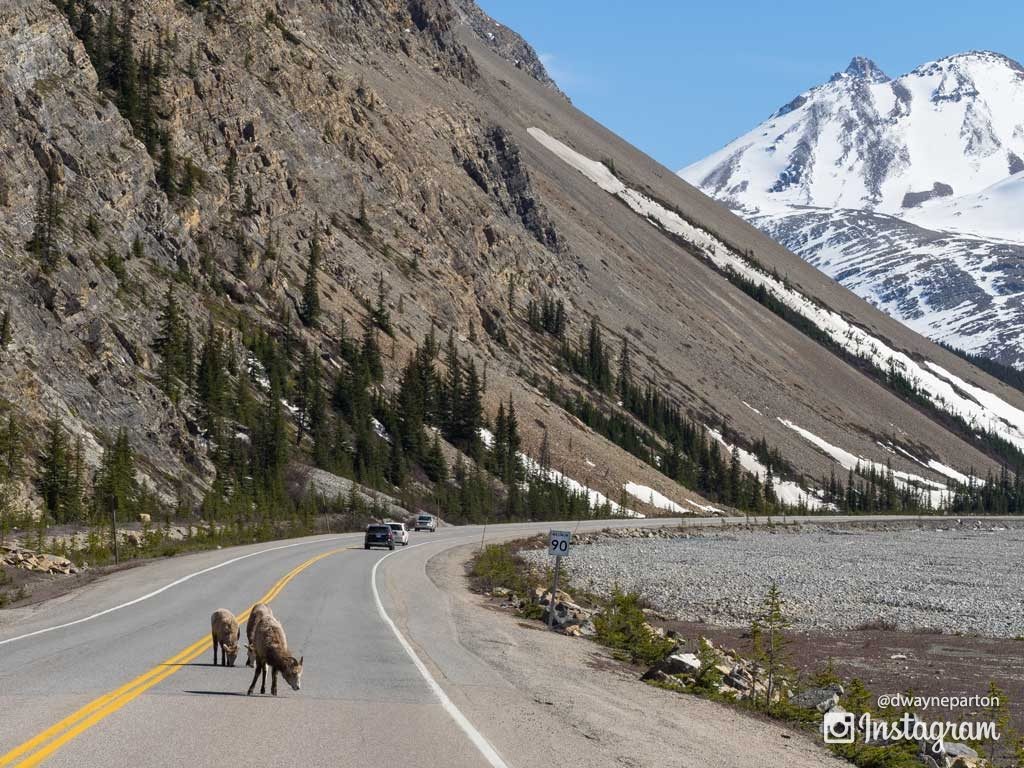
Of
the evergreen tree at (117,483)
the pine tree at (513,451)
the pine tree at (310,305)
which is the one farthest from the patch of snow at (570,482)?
the evergreen tree at (117,483)

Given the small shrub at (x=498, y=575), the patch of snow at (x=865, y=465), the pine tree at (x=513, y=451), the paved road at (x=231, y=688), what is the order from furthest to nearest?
the patch of snow at (x=865, y=465), the pine tree at (x=513, y=451), the small shrub at (x=498, y=575), the paved road at (x=231, y=688)

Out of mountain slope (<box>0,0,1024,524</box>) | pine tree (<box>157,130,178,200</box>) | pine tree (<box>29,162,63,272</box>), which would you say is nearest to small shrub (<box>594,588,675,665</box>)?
mountain slope (<box>0,0,1024,524</box>)

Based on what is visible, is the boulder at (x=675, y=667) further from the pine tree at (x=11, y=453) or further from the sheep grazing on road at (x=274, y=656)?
the pine tree at (x=11, y=453)

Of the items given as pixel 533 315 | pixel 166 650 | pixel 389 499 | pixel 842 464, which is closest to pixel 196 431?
→ pixel 389 499

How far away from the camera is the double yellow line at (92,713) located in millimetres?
9242

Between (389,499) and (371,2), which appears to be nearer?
(389,499)

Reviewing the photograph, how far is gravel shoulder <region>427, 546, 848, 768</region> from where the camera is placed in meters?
11.5

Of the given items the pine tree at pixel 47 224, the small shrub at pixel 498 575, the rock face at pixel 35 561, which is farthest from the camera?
the pine tree at pixel 47 224

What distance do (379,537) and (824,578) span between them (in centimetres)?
1997

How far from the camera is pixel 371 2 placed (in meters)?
165

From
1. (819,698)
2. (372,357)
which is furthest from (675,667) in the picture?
(372,357)

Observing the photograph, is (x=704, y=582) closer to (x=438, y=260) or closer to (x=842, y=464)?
(x=438, y=260)

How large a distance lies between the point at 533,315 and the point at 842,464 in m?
50.1

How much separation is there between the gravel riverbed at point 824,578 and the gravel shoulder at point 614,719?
12878 millimetres
